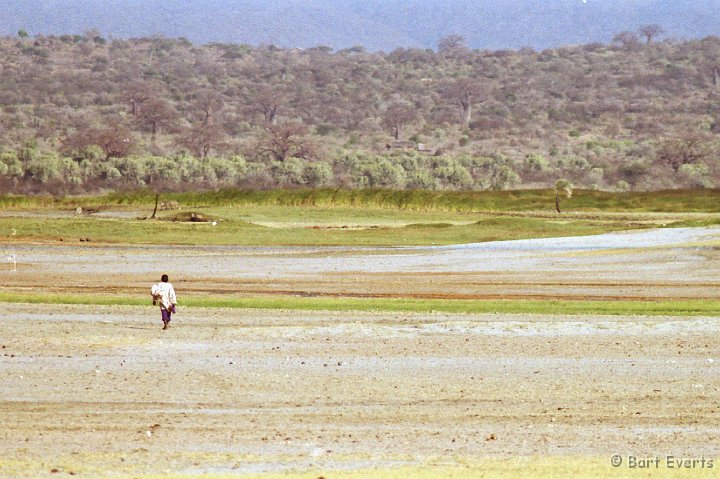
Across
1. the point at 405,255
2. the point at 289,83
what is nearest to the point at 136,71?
the point at 289,83

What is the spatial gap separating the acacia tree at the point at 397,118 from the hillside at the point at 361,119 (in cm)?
27

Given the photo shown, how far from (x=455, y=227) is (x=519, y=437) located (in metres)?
41.3

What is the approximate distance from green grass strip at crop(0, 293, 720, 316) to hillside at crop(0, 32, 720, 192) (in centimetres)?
5196

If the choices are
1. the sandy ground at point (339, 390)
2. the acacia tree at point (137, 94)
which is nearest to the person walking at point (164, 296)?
the sandy ground at point (339, 390)

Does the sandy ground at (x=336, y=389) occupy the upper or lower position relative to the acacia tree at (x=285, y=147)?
lower

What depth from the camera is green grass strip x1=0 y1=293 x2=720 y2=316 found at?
2742cm

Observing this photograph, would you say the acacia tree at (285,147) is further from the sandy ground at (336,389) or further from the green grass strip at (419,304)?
the sandy ground at (336,389)

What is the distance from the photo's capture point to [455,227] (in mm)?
56094

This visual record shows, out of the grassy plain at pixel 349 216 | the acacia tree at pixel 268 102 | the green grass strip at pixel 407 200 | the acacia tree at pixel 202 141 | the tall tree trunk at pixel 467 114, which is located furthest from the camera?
the acacia tree at pixel 268 102

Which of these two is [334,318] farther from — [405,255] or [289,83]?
[289,83]

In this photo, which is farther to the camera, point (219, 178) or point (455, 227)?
point (219, 178)

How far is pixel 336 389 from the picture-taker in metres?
17.8

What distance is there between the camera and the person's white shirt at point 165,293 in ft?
73.3

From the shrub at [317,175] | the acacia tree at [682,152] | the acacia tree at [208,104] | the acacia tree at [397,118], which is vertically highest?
the acacia tree at [208,104]
